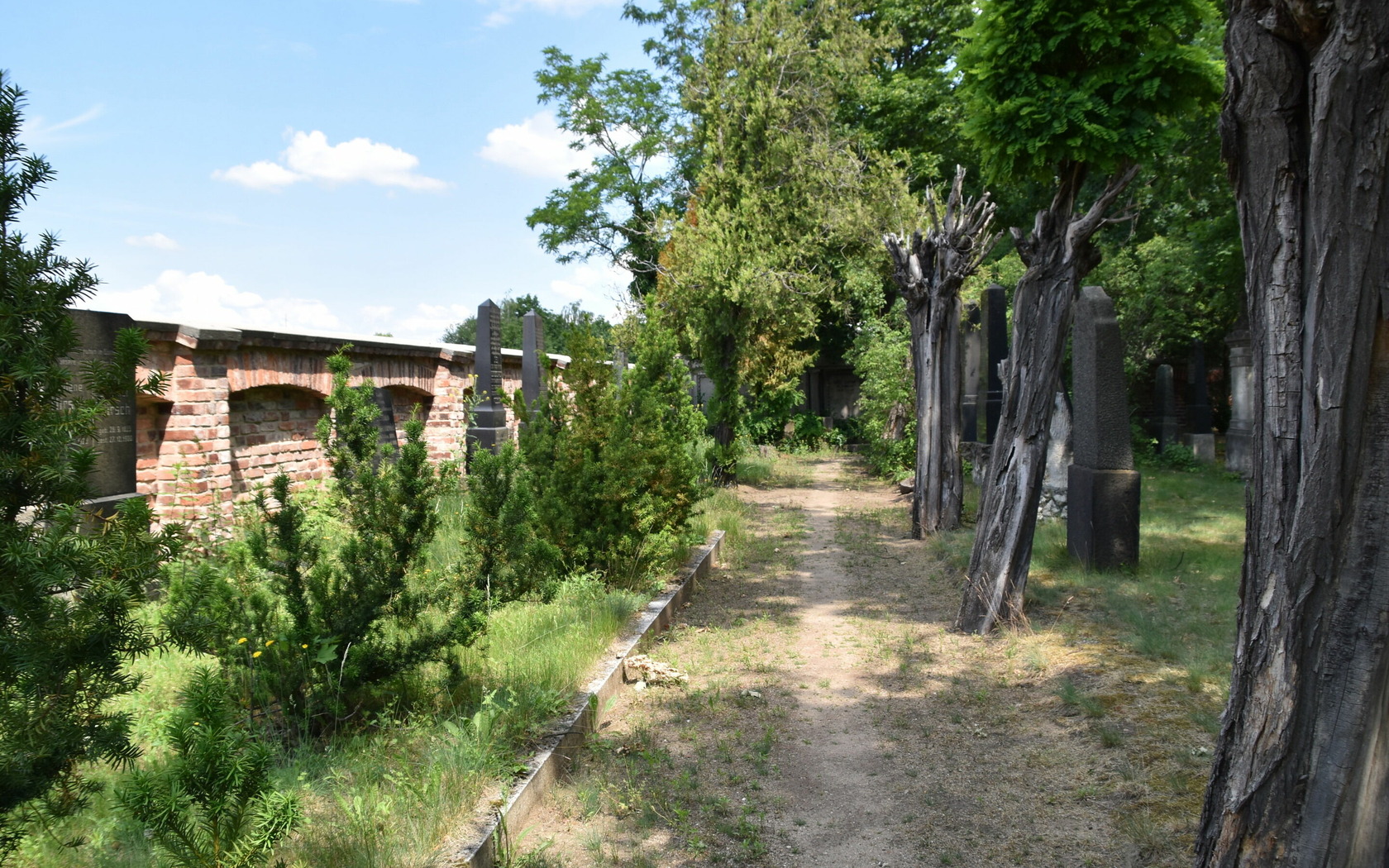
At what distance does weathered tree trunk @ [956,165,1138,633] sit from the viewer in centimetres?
640

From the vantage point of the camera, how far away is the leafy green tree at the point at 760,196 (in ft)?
49.6

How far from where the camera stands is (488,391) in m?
13.6

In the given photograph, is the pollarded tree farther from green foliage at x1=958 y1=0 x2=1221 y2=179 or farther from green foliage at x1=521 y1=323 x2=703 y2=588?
green foliage at x1=521 y1=323 x2=703 y2=588

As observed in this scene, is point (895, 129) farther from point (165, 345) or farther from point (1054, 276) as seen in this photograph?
point (165, 345)

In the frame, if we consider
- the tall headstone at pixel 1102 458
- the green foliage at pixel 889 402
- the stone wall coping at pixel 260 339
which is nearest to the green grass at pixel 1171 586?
the tall headstone at pixel 1102 458

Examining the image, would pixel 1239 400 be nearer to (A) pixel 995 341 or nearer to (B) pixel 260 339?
(A) pixel 995 341

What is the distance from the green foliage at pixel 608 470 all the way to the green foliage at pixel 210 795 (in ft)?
15.5

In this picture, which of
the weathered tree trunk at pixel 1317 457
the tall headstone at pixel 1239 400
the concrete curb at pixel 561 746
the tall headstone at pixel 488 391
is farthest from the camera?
the tall headstone at pixel 1239 400

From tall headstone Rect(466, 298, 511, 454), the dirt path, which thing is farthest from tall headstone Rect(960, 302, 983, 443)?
the dirt path

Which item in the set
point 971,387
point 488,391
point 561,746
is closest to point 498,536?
point 561,746

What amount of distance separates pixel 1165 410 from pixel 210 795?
20334 mm

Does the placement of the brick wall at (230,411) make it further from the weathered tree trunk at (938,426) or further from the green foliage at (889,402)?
the green foliage at (889,402)

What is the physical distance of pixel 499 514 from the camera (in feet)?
17.2

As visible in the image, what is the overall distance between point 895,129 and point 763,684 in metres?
19.2
